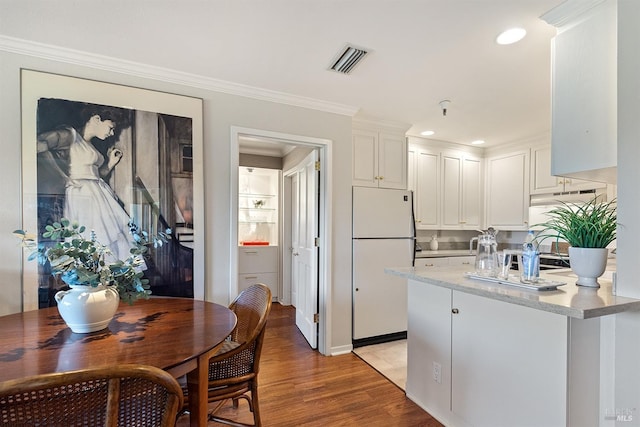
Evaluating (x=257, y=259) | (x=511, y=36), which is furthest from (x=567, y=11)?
(x=257, y=259)

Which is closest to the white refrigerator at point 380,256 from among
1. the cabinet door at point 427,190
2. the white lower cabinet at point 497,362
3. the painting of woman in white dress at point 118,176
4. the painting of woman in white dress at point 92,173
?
the cabinet door at point 427,190

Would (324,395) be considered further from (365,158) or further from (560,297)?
(365,158)

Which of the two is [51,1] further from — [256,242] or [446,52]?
[256,242]

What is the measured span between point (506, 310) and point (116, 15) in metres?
2.63

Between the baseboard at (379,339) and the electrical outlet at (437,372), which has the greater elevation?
the electrical outlet at (437,372)

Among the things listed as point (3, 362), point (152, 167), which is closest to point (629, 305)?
point (3, 362)

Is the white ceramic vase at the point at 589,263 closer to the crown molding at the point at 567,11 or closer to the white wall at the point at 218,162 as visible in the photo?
the crown molding at the point at 567,11

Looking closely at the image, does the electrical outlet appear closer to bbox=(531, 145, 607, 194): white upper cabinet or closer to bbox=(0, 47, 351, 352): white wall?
bbox=(0, 47, 351, 352): white wall

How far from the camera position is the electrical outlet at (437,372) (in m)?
1.93

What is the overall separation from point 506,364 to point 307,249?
207 centimetres

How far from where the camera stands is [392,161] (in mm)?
3410

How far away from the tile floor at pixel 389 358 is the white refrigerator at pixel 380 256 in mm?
113

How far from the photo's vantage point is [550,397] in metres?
1.35

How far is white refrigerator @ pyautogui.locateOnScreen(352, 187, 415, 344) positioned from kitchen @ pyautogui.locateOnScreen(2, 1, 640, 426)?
134 millimetres
